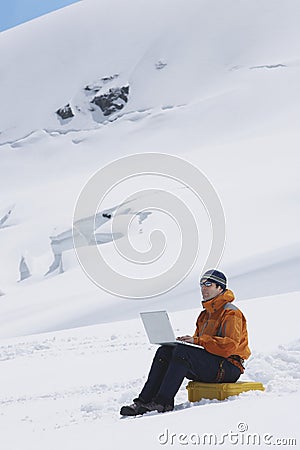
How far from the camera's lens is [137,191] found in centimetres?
2398

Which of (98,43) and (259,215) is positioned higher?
(98,43)

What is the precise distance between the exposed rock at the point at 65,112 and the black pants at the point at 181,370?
48.2 meters

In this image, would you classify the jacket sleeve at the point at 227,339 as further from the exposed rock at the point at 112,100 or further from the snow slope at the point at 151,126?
the exposed rock at the point at 112,100

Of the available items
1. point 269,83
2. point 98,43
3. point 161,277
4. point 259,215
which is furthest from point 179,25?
point 161,277

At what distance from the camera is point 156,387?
4578 mm

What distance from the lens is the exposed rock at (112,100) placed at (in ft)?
167

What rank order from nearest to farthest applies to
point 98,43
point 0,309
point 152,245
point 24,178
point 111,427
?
point 111,427 → point 0,309 → point 152,245 → point 24,178 → point 98,43

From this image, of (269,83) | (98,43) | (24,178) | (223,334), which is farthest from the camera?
(98,43)

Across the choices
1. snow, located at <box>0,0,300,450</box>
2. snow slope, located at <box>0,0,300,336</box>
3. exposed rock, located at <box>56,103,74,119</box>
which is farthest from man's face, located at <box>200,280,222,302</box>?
exposed rock, located at <box>56,103,74,119</box>

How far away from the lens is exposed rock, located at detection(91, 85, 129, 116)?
2002 inches

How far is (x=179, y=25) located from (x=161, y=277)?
49746mm

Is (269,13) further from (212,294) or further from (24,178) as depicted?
(212,294)

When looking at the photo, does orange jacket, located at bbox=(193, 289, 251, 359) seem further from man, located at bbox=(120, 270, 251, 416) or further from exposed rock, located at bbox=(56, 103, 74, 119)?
exposed rock, located at bbox=(56, 103, 74, 119)

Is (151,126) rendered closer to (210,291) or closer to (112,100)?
(112,100)
